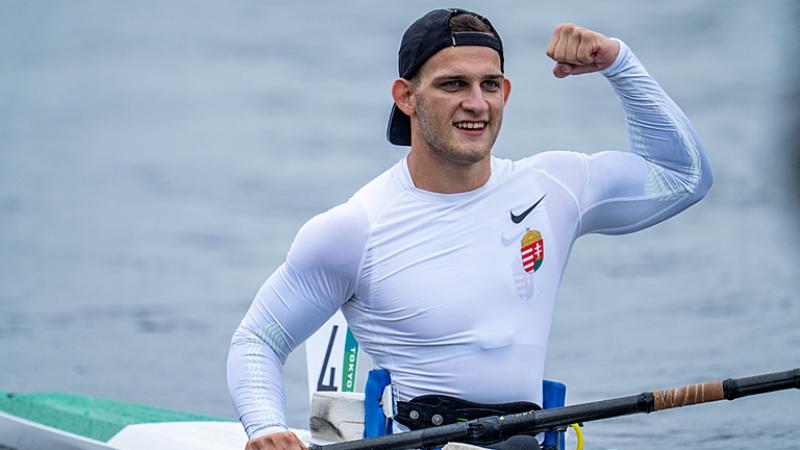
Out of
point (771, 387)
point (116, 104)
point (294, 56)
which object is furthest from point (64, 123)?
point (771, 387)

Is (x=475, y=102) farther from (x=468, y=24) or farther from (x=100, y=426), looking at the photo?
(x=100, y=426)

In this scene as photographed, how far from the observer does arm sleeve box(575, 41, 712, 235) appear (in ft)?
8.31

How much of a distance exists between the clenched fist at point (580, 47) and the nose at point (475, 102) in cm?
17

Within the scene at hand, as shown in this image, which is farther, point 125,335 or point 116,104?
point 116,104

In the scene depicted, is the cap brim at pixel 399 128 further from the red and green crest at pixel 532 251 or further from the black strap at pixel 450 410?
the black strap at pixel 450 410

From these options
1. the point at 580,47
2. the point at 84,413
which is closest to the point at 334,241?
the point at 580,47

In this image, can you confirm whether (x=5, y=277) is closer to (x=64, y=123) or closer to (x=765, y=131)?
(x=64, y=123)

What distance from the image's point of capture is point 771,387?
2.19m

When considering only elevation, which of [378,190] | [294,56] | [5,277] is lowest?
[378,190]

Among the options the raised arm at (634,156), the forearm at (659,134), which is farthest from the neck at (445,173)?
the forearm at (659,134)

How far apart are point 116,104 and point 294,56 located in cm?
164

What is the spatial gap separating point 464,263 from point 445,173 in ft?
0.66

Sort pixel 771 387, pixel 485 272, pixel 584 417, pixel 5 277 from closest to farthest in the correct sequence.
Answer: pixel 771 387 < pixel 584 417 < pixel 485 272 < pixel 5 277

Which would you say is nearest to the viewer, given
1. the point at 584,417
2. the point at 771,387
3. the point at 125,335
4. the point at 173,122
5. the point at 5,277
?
the point at 771,387
